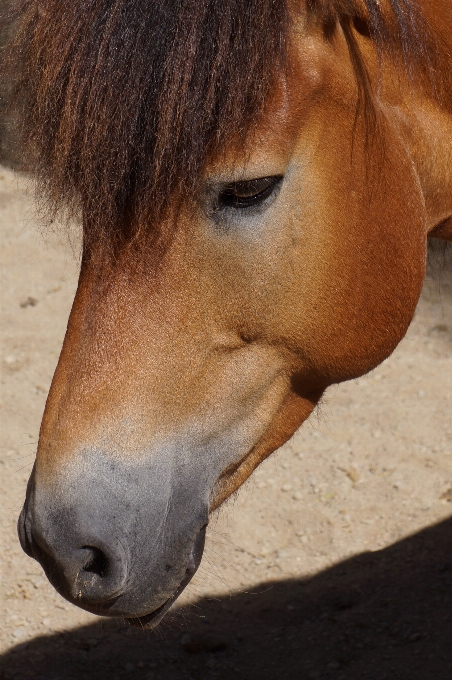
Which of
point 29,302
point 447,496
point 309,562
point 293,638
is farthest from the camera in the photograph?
point 29,302

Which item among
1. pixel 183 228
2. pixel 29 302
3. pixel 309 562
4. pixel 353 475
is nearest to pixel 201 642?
pixel 309 562

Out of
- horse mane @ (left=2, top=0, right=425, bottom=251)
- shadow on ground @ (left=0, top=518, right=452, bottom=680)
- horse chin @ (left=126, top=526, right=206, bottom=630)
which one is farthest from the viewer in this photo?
shadow on ground @ (left=0, top=518, right=452, bottom=680)

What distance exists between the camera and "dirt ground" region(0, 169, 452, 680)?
7.89 feet

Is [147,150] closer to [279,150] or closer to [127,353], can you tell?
[279,150]

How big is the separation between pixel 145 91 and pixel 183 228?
24cm

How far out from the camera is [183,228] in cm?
→ 140

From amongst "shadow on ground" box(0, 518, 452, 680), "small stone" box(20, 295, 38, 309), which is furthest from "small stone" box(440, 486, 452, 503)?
"small stone" box(20, 295, 38, 309)

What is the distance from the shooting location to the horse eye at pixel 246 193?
4.57ft

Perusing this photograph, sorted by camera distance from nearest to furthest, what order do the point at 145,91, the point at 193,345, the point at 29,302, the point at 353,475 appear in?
the point at 145,91
the point at 193,345
the point at 353,475
the point at 29,302

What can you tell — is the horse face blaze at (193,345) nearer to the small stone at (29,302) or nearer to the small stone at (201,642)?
the small stone at (201,642)

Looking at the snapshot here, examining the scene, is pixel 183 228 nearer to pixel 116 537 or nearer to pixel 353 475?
pixel 116 537

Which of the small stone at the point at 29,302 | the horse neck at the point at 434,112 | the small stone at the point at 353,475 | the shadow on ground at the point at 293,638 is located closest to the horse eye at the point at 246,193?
the horse neck at the point at 434,112

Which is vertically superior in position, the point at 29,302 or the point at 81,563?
the point at 81,563

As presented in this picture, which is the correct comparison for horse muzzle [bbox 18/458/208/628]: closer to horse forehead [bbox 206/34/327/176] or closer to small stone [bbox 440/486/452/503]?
horse forehead [bbox 206/34/327/176]
